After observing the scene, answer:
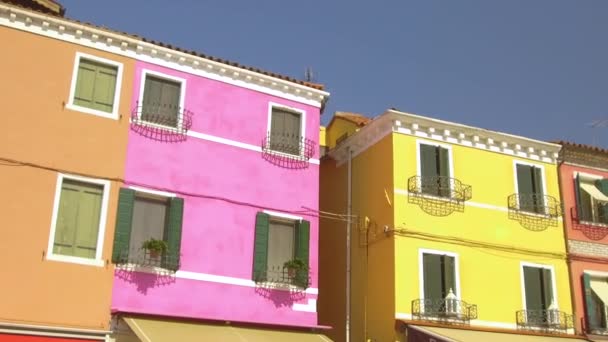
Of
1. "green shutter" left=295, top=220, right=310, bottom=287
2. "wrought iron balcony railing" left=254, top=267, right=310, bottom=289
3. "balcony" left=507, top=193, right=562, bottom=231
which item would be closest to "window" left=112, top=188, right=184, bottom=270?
"wrought iron balcony railing" left=254, top=267, right=310, bottom=289

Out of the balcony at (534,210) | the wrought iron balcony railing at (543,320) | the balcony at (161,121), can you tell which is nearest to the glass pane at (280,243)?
the balcony at (161,121)

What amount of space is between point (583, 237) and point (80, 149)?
14510 mm

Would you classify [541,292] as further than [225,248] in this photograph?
Yes

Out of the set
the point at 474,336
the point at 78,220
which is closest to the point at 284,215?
the point at 78,220

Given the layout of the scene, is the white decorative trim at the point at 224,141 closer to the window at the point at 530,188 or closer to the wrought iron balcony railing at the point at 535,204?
the wrought iron balcony railing at the point at 535,204

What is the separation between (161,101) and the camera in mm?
17719

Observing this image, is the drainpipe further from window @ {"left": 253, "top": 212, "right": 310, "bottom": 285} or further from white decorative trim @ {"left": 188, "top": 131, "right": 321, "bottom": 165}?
white decorative trim @ {"left": 188, "top": 131, "right": 321, "bottom": 165}

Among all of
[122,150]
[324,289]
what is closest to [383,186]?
[324,289]

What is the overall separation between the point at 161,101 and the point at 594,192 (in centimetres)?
1328

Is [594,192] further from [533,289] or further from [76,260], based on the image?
[76,260]

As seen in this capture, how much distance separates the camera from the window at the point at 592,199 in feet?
72.3

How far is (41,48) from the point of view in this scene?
16625 millimetres

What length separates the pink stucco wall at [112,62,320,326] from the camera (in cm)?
1634

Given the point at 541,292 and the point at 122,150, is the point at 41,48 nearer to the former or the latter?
the point at 122,150
